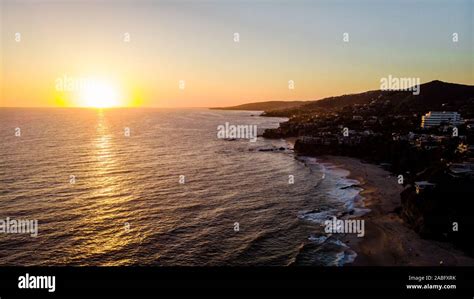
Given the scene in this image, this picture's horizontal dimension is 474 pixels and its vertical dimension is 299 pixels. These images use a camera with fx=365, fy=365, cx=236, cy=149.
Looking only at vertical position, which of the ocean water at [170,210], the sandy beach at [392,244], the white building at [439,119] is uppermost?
the white building at [439,119]

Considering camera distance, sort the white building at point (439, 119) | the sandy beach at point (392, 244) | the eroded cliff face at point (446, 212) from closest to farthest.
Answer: the sandy beach at point (392, 244) → the eroded cliff face at point (446, 212) → the white building at point (439, 119)

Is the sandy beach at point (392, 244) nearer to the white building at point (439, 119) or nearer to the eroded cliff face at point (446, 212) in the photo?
the eroded cliff face at point (446, 212)

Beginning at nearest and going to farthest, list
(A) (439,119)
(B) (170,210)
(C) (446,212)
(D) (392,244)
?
(D) (392,244)
(C) (446,212)
(B) (170,210)
(A) (439,119)

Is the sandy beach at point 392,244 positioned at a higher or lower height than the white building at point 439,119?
lower

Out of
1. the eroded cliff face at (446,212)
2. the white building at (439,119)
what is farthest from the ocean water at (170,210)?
the white building at (439,119)

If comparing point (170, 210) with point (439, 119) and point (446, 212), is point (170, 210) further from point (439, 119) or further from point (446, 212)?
point (439, 119)

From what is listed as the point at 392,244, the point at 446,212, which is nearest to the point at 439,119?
the point at 446,212

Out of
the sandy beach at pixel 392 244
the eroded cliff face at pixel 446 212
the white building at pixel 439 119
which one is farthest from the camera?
the white building at pixel 439 119

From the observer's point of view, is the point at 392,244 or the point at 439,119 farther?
the point at 439,119

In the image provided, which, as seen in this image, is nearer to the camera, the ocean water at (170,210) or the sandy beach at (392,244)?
the sandy beach at (392,244)
